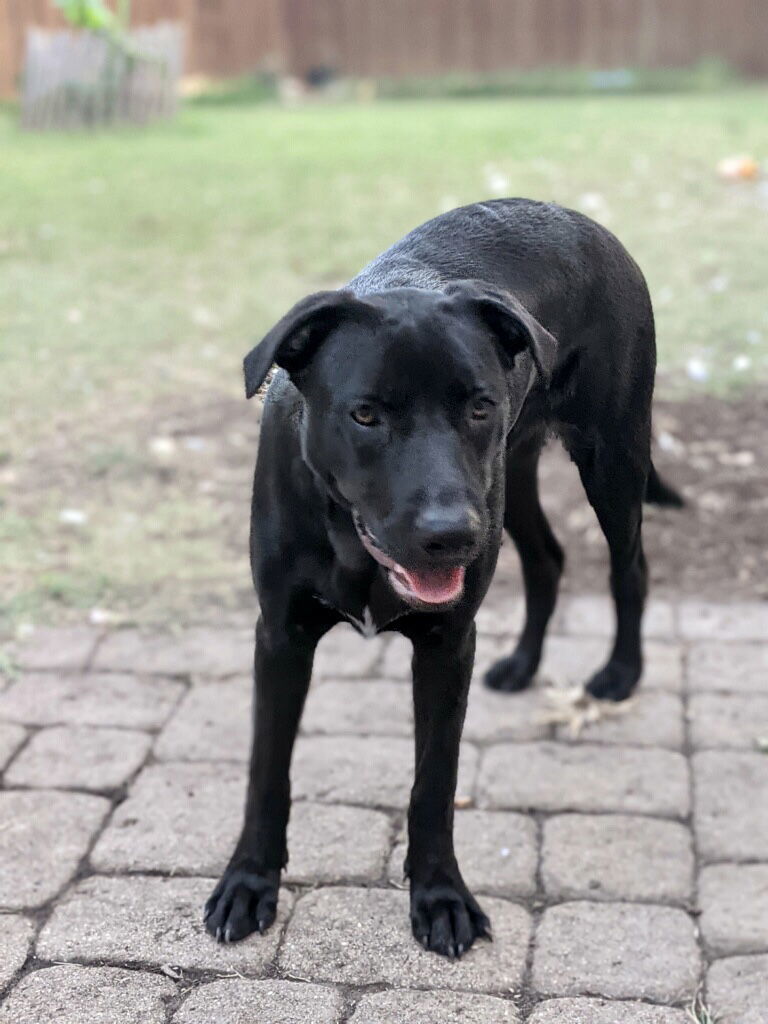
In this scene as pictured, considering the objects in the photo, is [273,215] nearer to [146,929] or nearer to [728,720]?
[728,720]

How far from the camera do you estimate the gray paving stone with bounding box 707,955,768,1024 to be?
2.67 m

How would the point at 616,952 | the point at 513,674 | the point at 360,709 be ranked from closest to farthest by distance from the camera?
the point at 616,952, the point at 360,709, the point at 513,674

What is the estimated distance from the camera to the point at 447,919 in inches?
114

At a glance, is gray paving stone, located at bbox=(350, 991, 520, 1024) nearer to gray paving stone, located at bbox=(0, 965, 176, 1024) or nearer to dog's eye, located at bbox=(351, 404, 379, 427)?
gray paving stone, located at bbox=(0, 965, 176, 1024)

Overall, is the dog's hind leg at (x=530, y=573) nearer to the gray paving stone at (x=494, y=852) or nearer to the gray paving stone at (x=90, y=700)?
the gray paving stone at (x=494, y=852)

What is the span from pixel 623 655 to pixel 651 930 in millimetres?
1132

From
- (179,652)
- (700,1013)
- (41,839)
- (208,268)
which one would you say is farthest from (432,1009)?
(208,268)

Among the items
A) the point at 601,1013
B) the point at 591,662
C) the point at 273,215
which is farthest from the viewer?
the point at 273,215

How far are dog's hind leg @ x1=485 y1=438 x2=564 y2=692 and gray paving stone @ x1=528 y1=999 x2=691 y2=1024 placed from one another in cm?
143

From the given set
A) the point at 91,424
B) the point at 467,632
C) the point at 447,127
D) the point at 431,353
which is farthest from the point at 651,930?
the point at 447,127

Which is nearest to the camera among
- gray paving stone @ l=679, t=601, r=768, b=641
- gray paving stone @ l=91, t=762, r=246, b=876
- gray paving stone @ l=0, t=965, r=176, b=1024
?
gray paving stone @ l=0, t=965, r=176, b=1024

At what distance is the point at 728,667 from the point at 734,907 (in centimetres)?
124

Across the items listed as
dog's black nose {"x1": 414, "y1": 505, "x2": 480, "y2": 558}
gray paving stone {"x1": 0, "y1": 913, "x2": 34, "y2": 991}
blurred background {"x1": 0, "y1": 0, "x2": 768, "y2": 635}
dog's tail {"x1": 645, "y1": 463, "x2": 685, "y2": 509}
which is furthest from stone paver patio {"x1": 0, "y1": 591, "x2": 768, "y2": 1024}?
dog's black nose {"x1": 414, "y1": 505, "x2": 480, "y2": 558}

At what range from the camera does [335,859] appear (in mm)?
3209
